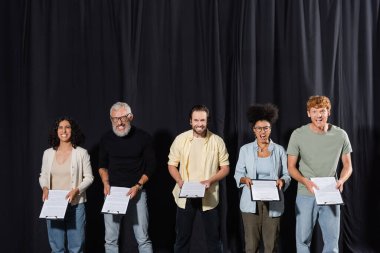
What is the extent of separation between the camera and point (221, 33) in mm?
4285

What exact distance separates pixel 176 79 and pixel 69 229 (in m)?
1.88

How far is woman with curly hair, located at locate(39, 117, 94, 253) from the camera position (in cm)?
341

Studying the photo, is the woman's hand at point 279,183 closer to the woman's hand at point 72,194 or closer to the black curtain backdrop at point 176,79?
the black curtain backdrop at point 176,79

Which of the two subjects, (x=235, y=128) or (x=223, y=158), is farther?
(x=235, y=128)

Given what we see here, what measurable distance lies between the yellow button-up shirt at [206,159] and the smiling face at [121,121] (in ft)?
1.50

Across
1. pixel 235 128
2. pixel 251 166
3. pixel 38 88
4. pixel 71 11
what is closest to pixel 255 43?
pixel 235 128

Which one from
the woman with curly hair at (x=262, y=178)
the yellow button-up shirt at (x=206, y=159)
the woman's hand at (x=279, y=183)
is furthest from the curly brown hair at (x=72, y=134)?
the woman's hand at (x=279, y=183)

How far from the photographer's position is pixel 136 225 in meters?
3.51

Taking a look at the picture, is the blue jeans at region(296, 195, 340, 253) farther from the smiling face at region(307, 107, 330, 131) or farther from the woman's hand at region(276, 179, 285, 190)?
the smiling face at region(307, 107, 330, 131)

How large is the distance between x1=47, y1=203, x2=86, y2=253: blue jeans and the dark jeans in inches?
33.8

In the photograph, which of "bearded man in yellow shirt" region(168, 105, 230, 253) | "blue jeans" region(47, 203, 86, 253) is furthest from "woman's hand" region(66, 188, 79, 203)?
"bearded man in yellow shirt" region(168, 105, 230, 253)

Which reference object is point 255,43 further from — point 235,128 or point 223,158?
point 223,158

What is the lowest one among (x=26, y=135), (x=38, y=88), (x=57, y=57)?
(x=26, y=135)

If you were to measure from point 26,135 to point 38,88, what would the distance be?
1.78 feet
